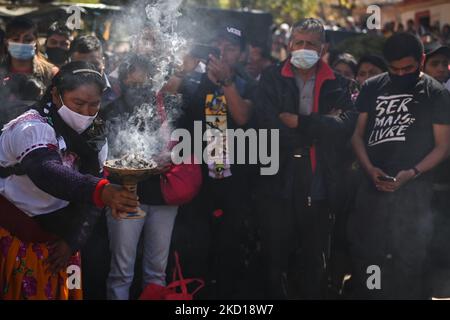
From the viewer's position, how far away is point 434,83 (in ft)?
15.0

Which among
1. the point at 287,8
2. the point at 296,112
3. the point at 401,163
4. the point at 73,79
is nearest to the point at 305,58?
the point at 296,112

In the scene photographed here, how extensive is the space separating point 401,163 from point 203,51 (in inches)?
73.6

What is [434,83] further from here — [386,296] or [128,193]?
[128,193]

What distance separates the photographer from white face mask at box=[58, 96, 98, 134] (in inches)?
120

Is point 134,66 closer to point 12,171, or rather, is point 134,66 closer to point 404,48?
point 12,171

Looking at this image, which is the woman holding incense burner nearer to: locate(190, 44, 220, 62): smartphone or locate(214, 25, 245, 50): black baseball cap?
locate(190, 44, 220, 62): smartphone

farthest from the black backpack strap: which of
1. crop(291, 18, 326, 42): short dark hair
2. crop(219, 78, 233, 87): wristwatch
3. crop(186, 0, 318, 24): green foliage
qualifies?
crop(186, 0, 318, 24): green foliage

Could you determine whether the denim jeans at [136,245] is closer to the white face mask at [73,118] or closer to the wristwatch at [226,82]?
the wristwatch at [226,82]

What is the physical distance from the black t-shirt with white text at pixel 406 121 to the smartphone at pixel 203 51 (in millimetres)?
1384

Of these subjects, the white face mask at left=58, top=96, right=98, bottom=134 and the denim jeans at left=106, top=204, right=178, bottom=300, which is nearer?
the white face mask at left=58, top=96, right=98, bottom=134

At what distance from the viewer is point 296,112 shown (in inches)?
179

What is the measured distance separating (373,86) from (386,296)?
170 centimetres

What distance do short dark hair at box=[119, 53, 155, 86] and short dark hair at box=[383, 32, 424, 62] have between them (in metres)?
1.88

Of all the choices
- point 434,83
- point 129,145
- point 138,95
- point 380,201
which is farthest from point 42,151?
point 434,83
